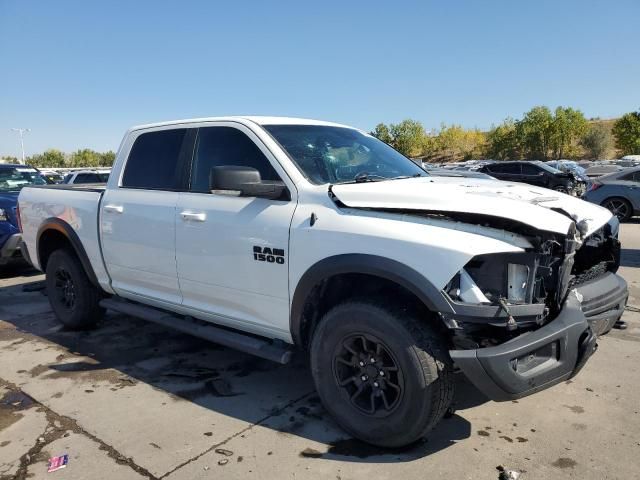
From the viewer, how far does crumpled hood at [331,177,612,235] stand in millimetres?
2514

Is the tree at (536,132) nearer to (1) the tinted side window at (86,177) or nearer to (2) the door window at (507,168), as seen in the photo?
(2) the door window at (507,168)

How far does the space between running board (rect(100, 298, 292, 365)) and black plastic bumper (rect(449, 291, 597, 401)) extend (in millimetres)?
1234

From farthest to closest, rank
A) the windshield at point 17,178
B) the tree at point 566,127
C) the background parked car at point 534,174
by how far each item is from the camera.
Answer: the tree at point 566,127 < the background parked car at point 534,174 < the windshield at point 17,178

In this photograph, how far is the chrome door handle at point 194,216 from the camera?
11.4 feet

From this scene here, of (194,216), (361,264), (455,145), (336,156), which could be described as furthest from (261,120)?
(455,145)

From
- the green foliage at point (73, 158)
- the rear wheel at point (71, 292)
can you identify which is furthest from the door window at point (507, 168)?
the green foliage at point (73, 158)

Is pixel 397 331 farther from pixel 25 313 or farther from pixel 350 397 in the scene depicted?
pixel 25 313

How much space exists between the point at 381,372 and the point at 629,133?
5951cm

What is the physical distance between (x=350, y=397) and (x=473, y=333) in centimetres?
83

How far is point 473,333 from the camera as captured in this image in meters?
2.58

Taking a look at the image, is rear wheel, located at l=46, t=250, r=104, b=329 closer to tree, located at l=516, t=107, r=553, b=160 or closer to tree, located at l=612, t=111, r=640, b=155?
tree, located at l=612, t=111, r=640, b=155

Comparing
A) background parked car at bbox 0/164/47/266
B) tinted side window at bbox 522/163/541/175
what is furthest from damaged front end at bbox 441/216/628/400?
tinted side window at bbox 522/163/541/175

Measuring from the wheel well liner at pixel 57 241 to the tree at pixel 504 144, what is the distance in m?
65.5

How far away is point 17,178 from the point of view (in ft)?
30.0
